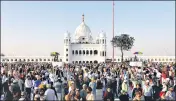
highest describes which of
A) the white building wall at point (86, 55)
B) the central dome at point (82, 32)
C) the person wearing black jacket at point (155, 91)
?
the central dome at point (82, 32)

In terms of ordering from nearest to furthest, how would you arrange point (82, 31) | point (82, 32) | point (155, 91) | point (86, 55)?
point (155, 91)
point (86, 55)
point (82, 32)
point (82, 31)

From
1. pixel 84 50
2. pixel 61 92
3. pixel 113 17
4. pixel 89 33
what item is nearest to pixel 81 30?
pixel 89 33

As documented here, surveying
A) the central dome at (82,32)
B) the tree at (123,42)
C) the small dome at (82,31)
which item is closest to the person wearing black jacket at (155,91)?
the tree at (123,42)

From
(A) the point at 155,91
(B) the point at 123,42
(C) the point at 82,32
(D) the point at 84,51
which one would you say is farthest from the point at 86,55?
(A) the point at 155,91

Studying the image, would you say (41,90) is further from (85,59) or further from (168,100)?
(85,59)

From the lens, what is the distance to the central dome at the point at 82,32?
9144 centimetres

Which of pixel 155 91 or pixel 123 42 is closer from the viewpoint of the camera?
pixel 155 91

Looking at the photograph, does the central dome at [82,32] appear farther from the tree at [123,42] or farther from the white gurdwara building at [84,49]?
the tree at [123,42]

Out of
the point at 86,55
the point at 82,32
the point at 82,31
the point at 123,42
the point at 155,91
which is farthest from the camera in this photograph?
the point at 82,31

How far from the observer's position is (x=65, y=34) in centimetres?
8919

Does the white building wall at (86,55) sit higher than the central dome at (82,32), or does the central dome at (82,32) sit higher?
the central dome at (82,32)

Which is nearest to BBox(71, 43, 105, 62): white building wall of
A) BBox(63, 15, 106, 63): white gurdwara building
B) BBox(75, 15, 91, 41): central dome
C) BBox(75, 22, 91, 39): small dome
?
BBox(63, 15, 106, 63): white gurdwara building

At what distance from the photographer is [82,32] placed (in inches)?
3620

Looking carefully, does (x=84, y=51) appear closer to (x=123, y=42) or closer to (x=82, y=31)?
(x=82, y=31)
